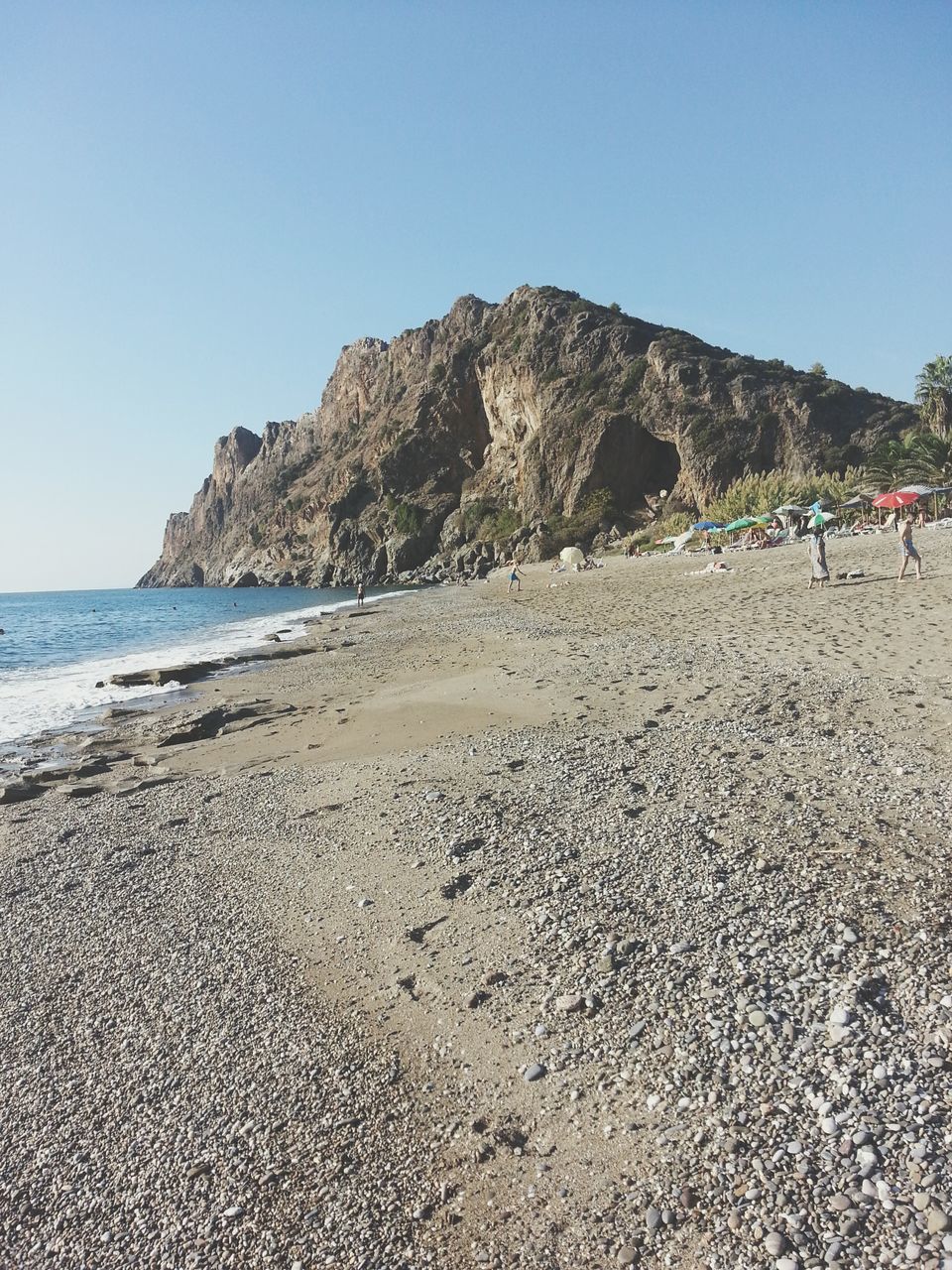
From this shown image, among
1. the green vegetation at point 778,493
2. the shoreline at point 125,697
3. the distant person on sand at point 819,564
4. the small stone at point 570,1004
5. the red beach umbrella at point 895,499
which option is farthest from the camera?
the green vegetation at point 778,493

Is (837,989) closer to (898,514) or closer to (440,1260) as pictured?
(440,1260)

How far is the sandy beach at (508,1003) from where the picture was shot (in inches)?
125

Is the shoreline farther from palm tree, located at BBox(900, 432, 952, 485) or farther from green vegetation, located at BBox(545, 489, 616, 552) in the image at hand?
green vegetation, located at BBox(545, 489, 616, 552)

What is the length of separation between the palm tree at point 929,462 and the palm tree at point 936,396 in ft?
52.2

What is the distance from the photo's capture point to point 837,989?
4.07 m

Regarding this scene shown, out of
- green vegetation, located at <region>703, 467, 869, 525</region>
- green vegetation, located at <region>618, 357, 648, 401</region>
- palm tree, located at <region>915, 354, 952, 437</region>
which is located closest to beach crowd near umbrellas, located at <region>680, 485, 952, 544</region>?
green vegetation, located at <region>703, 467, 869, 525</region>

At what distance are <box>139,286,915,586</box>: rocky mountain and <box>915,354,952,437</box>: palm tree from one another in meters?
2.44

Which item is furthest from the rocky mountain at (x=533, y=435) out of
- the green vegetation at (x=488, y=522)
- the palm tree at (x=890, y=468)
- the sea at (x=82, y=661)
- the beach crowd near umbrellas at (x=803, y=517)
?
the sea at (x=82, y=661)

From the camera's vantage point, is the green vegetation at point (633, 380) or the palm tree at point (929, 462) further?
the green vegetation at point (633, 380)

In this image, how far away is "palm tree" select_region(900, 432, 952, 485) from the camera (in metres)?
42.7

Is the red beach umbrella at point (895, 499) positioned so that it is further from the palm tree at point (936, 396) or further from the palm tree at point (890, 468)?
the palm tree at point (936, 396)

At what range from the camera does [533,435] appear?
90.2 meters

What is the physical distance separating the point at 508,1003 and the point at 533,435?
9048cm

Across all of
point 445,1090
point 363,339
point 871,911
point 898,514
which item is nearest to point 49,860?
point 445,1090
